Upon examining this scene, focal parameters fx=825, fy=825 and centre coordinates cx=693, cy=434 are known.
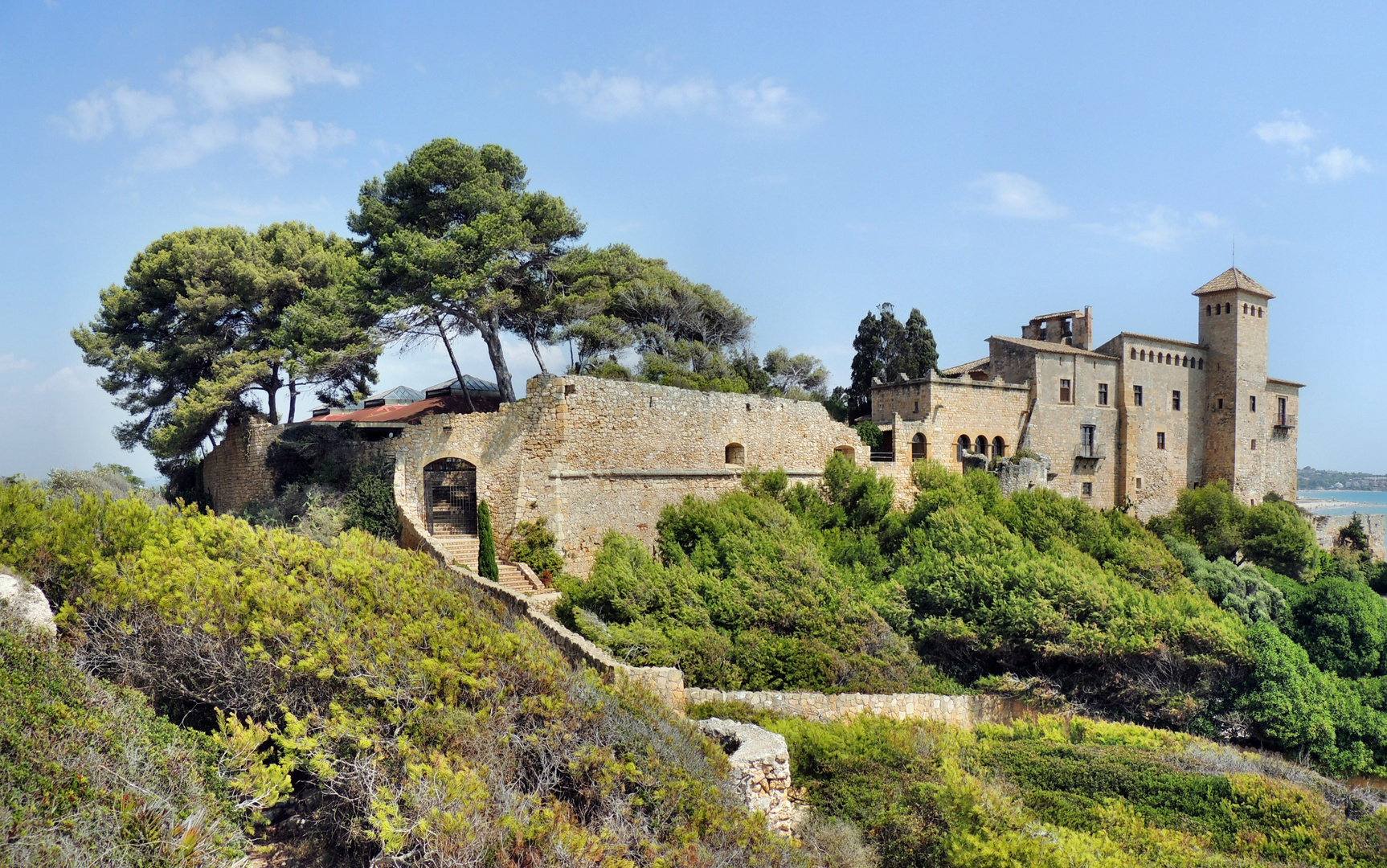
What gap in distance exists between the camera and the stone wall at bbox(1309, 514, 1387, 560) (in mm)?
33312

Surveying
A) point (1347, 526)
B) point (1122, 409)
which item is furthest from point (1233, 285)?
point (1347, 526)

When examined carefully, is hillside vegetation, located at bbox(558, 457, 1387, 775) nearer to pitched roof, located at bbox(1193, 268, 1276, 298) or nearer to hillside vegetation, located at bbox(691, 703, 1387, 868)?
hillside vegetation, located at bbox(691, 703, 1387, 868)

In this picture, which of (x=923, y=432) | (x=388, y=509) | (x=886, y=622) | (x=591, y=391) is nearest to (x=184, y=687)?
(x=388, y=509)

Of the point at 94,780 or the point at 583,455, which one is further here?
the point at 583,455

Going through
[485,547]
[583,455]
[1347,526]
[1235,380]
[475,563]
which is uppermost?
[1235,380]

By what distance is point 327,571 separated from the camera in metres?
9.79

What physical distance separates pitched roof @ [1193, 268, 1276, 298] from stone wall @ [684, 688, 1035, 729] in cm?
2445

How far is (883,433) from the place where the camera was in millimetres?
25594

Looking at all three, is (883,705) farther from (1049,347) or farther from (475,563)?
(1049,347)

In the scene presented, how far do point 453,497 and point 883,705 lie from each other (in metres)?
9.21

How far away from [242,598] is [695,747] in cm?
490

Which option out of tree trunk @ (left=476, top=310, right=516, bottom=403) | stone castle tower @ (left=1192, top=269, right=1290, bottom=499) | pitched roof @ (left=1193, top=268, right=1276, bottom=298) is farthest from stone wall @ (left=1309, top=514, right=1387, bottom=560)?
tree trunk @ (left=476, top=310, right=516, bottom=403)

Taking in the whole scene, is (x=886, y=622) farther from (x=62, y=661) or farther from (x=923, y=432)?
(x=62, y=661)

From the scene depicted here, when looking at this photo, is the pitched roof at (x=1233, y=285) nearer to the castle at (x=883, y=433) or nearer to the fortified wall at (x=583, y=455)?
the castle at (x=883, y=433)
